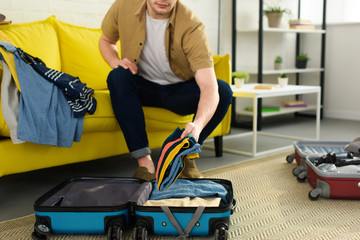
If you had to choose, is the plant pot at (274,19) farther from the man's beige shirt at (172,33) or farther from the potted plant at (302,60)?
the man's beige shirt at (172,33)

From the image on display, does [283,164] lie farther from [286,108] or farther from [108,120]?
[286,108]

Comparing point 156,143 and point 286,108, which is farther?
point 286,108

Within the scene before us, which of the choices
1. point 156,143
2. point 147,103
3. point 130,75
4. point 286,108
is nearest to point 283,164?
point 156,143

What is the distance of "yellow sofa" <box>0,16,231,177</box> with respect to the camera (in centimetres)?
167

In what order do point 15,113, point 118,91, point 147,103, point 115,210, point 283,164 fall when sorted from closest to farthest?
point 115,210 < point 15,113 < point 118,91 < point 147,103 < point 283,164

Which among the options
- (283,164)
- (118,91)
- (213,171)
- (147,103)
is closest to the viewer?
(118,91)

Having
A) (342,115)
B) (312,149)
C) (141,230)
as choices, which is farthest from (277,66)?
(141,230)

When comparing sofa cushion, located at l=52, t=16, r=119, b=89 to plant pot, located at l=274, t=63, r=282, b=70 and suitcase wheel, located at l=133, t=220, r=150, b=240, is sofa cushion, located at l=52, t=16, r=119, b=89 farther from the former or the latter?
plant pot, located at l=274, t=63, r=282, b=70

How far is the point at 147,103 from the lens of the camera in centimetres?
193

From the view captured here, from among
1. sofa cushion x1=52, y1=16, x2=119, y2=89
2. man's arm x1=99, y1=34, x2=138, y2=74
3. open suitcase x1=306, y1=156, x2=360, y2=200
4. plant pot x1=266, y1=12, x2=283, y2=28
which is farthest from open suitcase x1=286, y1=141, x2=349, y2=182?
plant pot x1=266, y1=12, x2=283, y2=28

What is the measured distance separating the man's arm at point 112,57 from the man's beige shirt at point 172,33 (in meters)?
0.03

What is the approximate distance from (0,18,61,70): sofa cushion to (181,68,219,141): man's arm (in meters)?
0.95

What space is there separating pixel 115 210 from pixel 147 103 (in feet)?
2.55

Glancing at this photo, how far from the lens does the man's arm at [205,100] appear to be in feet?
4.39
